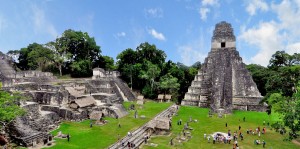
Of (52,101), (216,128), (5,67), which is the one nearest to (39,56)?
(5,67)

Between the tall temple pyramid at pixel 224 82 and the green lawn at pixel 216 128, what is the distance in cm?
183

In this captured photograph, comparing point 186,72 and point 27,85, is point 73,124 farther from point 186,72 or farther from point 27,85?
point 186,72

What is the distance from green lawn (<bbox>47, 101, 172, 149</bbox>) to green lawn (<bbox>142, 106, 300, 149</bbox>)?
10.7ft

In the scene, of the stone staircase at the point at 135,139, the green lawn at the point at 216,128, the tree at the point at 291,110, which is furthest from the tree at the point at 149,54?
the tree at the point at 291,110

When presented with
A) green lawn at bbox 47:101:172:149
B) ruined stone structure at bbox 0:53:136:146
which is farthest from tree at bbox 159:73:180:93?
green lawn at bbox 47:101:172:149

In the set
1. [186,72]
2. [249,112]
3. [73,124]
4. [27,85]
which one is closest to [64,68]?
[27,85]

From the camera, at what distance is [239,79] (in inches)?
1533

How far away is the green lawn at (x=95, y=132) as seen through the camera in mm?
20016

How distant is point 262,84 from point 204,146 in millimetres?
29938

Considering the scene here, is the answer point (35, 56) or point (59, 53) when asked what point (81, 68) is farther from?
point (35, 56)

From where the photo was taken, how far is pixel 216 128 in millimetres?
26422

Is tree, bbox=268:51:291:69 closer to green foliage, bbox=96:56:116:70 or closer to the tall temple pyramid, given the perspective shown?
the tall temple pyramid

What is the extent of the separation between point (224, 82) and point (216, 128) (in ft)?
42.9

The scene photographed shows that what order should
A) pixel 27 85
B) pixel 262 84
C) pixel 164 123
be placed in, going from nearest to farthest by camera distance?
pixel 164 123 → pixel 27 85 → pixel 262 84
